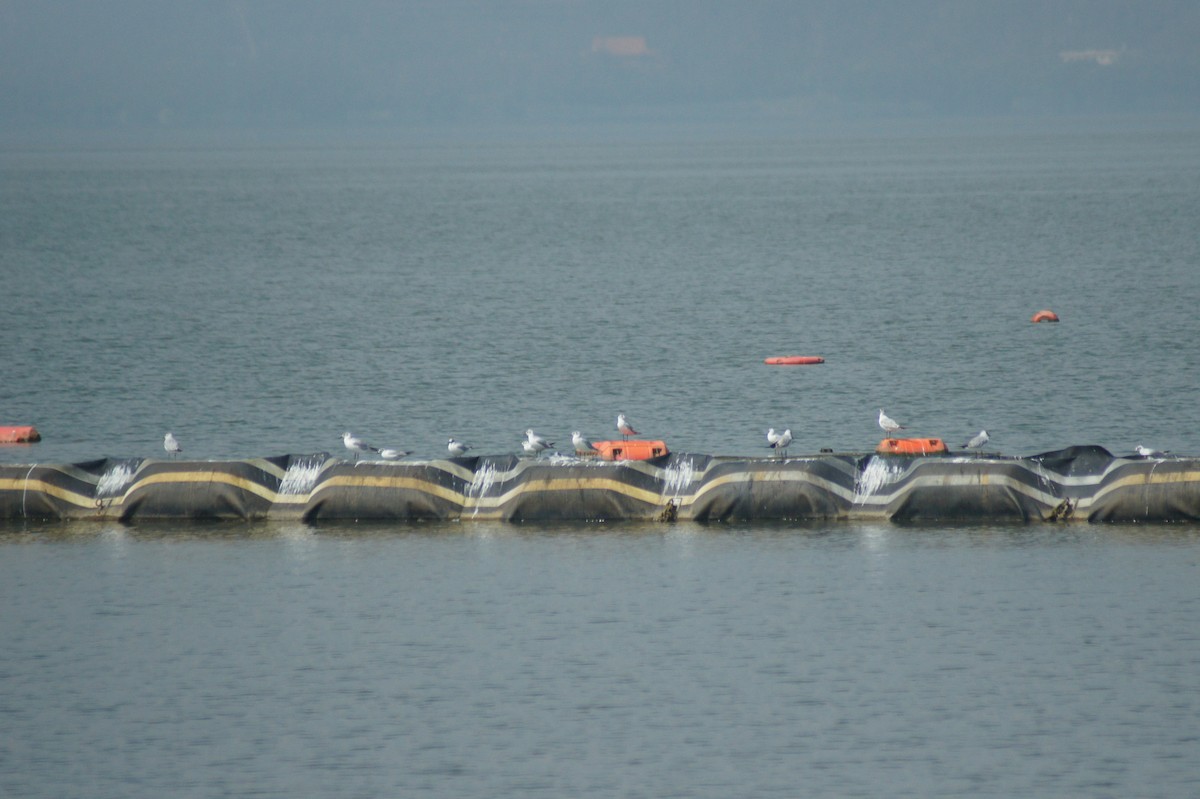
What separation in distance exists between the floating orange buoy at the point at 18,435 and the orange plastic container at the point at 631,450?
49.3 feet

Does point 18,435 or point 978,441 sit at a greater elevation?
point 18,435

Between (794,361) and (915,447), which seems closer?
(915,447)

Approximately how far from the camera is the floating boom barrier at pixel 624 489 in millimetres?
29984

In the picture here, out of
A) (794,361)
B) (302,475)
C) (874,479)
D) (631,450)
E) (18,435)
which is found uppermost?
(794,361)

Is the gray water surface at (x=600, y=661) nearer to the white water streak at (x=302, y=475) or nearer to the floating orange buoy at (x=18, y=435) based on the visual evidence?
the white water streak at (x=302, y=475)

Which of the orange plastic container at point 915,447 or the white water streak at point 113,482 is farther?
the orange plastic container at point 915,447

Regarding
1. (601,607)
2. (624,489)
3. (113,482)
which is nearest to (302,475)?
(113,482)

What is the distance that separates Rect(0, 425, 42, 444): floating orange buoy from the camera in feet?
133

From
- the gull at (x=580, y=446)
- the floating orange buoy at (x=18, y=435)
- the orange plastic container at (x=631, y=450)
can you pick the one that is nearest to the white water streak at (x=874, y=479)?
the orange plastic container at (x=631, y=450)

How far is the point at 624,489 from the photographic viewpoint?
101 ft

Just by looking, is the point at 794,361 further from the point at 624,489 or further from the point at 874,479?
the point at 624,489

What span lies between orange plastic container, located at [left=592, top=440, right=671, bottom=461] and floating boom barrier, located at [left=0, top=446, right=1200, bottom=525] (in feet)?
3.20

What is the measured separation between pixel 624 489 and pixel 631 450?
8.76 feet

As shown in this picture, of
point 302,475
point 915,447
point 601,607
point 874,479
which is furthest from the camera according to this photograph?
point 915,447
